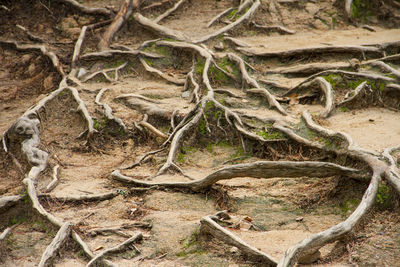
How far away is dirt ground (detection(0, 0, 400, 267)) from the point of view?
5.84 metres

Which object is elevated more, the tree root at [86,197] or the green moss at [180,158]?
the tree root at [86,197]

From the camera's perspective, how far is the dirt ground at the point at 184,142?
5844 millimetres

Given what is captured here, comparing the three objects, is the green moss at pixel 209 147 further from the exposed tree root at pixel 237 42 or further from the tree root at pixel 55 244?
the exposed tree root at pixel 237 42

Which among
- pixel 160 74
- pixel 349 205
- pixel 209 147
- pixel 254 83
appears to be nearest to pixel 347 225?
pixel 349 205

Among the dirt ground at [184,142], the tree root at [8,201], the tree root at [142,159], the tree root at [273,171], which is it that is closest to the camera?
the dirt ground at [184,142]

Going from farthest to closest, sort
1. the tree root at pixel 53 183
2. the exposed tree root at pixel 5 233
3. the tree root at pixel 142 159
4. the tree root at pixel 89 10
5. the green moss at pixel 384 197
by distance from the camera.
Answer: the tree root at pixel 89 10
the tree root at pixel 142 159
the tree root at pixel 53 183
the exposed tree root at pixel 5 233
the green moss at pixel 384 197

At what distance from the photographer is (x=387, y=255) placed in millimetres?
5141

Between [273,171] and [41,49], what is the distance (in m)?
7.72

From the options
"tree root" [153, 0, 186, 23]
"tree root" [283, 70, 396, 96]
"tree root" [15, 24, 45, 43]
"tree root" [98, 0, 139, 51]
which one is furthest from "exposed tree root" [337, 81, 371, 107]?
"tree root" [15, 24, 45, 43]

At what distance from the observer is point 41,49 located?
1237 cm

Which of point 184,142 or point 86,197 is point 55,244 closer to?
point 86,197

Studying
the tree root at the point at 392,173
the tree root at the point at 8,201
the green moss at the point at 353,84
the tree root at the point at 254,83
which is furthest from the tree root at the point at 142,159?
the tree root at the point at 392,173

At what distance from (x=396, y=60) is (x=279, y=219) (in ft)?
16.5

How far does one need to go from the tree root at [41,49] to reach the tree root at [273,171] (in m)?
5.68
